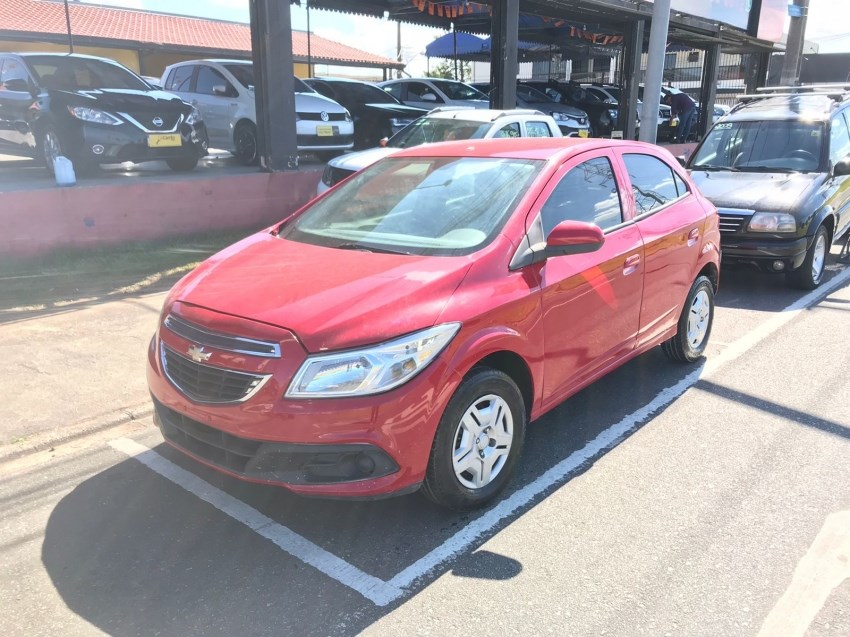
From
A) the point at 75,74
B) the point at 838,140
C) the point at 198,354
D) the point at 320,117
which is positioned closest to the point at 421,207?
the point at 198,354

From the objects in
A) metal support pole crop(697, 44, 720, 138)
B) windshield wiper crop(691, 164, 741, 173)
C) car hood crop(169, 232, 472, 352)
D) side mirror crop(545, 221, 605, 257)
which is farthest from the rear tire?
metal support pole crop(697, 44, 720, 138)

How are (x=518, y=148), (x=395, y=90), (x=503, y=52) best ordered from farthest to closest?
1. (x=395, y=90)
2. (x=503, y=52)
3. (x=518, y=148)

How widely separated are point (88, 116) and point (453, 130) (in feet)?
15.4

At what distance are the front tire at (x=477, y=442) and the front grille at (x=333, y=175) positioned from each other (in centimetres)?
589

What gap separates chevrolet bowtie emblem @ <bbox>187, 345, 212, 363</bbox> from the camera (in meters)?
3.05

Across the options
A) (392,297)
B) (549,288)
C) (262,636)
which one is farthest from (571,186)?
(262,636)

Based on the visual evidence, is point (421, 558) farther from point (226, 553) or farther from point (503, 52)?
point (503, 52)

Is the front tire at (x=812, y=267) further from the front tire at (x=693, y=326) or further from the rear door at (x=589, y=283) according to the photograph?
the rear door at (x=589, y=283)

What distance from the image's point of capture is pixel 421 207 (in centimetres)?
396

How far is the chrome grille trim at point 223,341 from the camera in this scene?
290 centimetres

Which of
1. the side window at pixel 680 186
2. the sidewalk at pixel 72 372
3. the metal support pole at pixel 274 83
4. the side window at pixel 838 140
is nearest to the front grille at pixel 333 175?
the metal support pole at pixel 274 83

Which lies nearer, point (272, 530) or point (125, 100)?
point (272, 530)

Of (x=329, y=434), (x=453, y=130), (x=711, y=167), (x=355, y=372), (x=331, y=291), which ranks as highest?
(x=453, y=130)

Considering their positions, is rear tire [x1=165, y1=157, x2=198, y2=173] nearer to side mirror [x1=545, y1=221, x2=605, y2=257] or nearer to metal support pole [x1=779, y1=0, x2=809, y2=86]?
side mirror [x1=545, y1=221, x2=605, y2=257]
